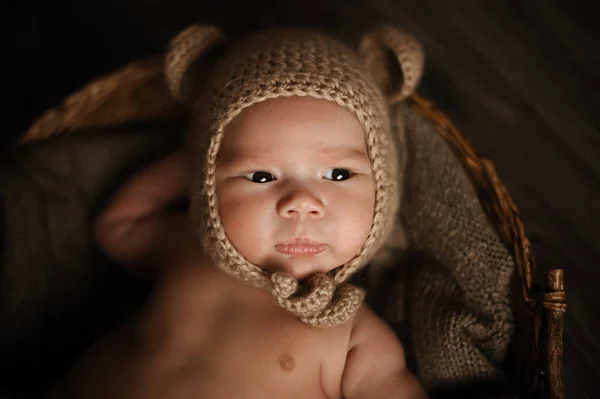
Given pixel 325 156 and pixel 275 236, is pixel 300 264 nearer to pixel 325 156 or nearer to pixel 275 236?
pixel 275 236

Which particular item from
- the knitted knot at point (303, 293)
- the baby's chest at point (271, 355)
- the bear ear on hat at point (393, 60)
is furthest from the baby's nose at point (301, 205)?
the bear ear on hat at point (393, 60)

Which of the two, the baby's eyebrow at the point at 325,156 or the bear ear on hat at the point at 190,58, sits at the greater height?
the bear ear on hat at the point at 190,58

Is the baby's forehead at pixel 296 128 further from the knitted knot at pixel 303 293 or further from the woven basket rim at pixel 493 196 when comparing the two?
the woven basket rim at pixel 493 196

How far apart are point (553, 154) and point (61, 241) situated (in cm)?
122

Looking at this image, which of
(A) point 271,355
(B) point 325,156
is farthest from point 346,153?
(A) point 271,355

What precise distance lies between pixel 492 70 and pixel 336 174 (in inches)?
33.8

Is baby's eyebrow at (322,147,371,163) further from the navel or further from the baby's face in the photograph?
the navel

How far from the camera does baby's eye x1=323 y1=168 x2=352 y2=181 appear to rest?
968 mm

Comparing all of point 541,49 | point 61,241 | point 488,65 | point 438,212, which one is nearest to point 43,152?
point 61,241

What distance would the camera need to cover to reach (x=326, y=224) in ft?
3.08

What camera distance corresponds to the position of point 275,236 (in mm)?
941

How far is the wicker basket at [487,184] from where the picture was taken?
96 centimetres

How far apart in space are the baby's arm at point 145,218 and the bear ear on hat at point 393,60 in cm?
44

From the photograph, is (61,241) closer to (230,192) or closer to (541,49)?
(230,192)
